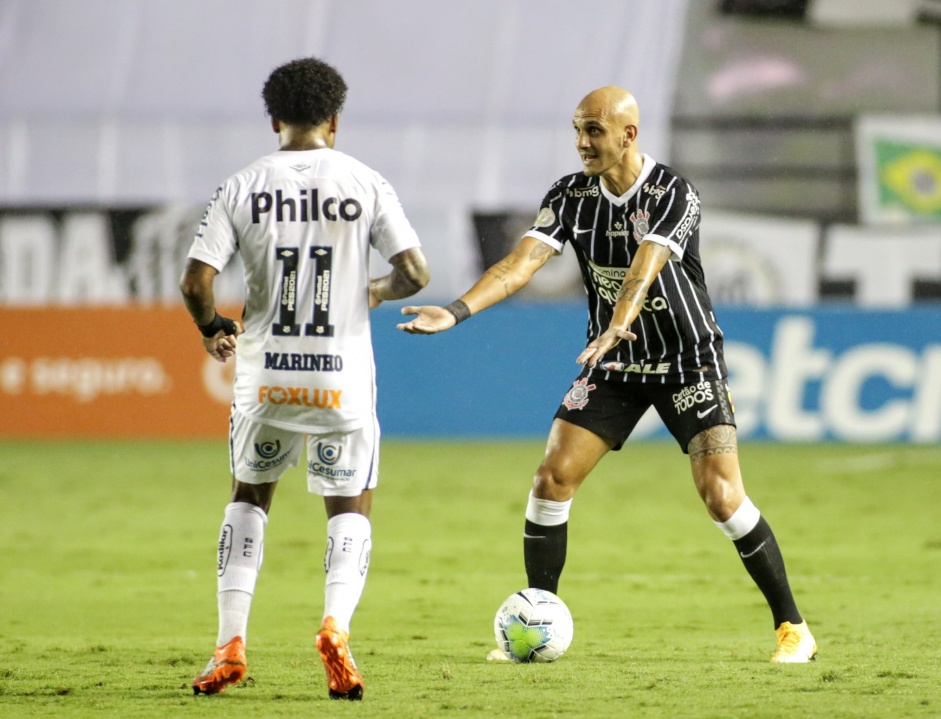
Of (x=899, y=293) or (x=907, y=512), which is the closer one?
(x=907, y=512)

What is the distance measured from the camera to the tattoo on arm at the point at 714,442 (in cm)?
567

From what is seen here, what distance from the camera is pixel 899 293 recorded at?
20.4 metres

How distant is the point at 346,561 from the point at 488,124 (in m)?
16.7

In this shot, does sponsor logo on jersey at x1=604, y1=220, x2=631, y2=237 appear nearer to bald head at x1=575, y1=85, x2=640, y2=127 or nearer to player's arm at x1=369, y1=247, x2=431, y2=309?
bald head at x1=575, y1=85, x2=640, y2=127

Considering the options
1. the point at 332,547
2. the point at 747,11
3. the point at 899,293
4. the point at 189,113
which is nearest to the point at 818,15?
the point at 747,11

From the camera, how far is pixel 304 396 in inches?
193

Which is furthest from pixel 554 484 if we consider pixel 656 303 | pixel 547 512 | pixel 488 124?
pixel 488 124

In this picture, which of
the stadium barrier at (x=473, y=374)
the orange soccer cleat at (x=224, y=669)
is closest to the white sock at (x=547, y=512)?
the orange soccer cleat at (x=224, y=669)

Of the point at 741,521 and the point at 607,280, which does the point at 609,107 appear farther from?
the point at 741,521

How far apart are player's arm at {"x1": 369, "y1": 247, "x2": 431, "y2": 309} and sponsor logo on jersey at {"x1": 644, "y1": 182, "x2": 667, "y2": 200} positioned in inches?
47.8

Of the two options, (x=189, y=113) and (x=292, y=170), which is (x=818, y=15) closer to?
(x=189, y=113)

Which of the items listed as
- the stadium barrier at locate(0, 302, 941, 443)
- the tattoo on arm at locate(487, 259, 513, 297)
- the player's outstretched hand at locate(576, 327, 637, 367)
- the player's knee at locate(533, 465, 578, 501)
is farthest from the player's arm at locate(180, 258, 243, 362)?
the stadium barrier at locate(0, 302, 941, 443)

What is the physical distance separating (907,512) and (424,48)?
42.1 feet

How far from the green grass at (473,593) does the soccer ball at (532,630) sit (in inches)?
4.7
